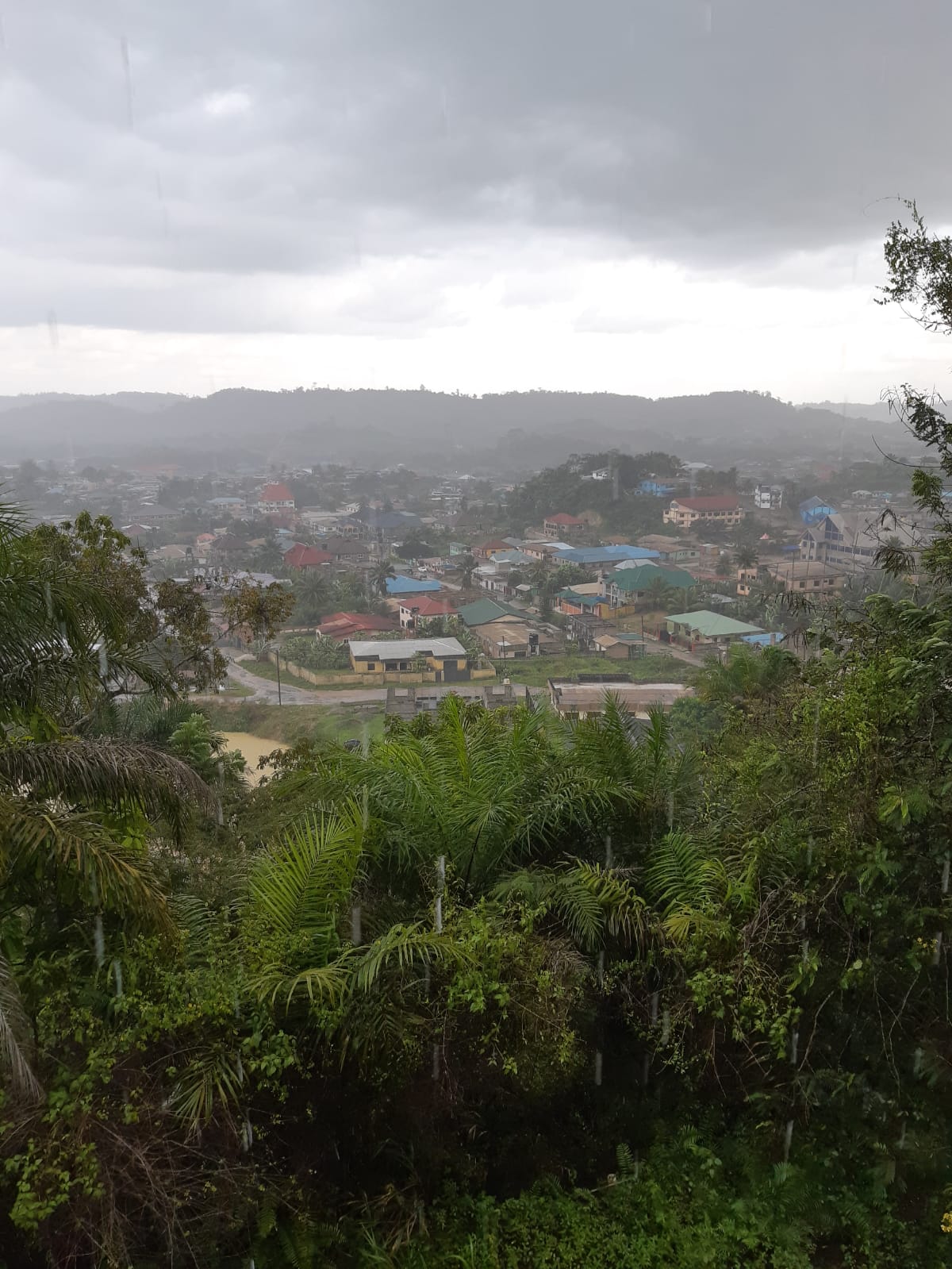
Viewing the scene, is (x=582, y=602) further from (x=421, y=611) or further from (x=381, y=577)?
(x=381, y=577)

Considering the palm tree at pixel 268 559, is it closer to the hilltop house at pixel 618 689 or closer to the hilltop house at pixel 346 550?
the hilltop house at pixel 346 550

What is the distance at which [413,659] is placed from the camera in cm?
2595

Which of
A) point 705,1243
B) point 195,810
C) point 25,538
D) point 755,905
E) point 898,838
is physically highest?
point 25,538

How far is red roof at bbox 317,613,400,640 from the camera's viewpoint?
29922 millimetres

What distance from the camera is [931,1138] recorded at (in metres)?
4.23

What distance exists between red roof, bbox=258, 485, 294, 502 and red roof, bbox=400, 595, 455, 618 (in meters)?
29.0

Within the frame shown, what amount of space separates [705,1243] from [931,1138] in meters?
1.25

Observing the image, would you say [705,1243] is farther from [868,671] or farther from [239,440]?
[239,440]

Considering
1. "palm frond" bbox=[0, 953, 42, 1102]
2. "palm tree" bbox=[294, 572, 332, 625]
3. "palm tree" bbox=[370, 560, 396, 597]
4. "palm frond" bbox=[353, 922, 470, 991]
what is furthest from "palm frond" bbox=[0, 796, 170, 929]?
"palm tree" bbox=[370, 560, 396, 597]

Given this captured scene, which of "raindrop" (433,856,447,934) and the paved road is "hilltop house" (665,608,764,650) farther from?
"raindrop" (433,856,447,934)

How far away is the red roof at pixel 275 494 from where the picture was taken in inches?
2393

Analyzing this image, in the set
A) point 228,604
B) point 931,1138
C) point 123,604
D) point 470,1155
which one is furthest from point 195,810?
point 228,604

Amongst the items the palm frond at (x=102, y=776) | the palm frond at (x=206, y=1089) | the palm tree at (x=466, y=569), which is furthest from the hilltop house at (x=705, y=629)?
the palm frond at (x=206, y=1089)

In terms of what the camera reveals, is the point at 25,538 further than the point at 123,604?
No
